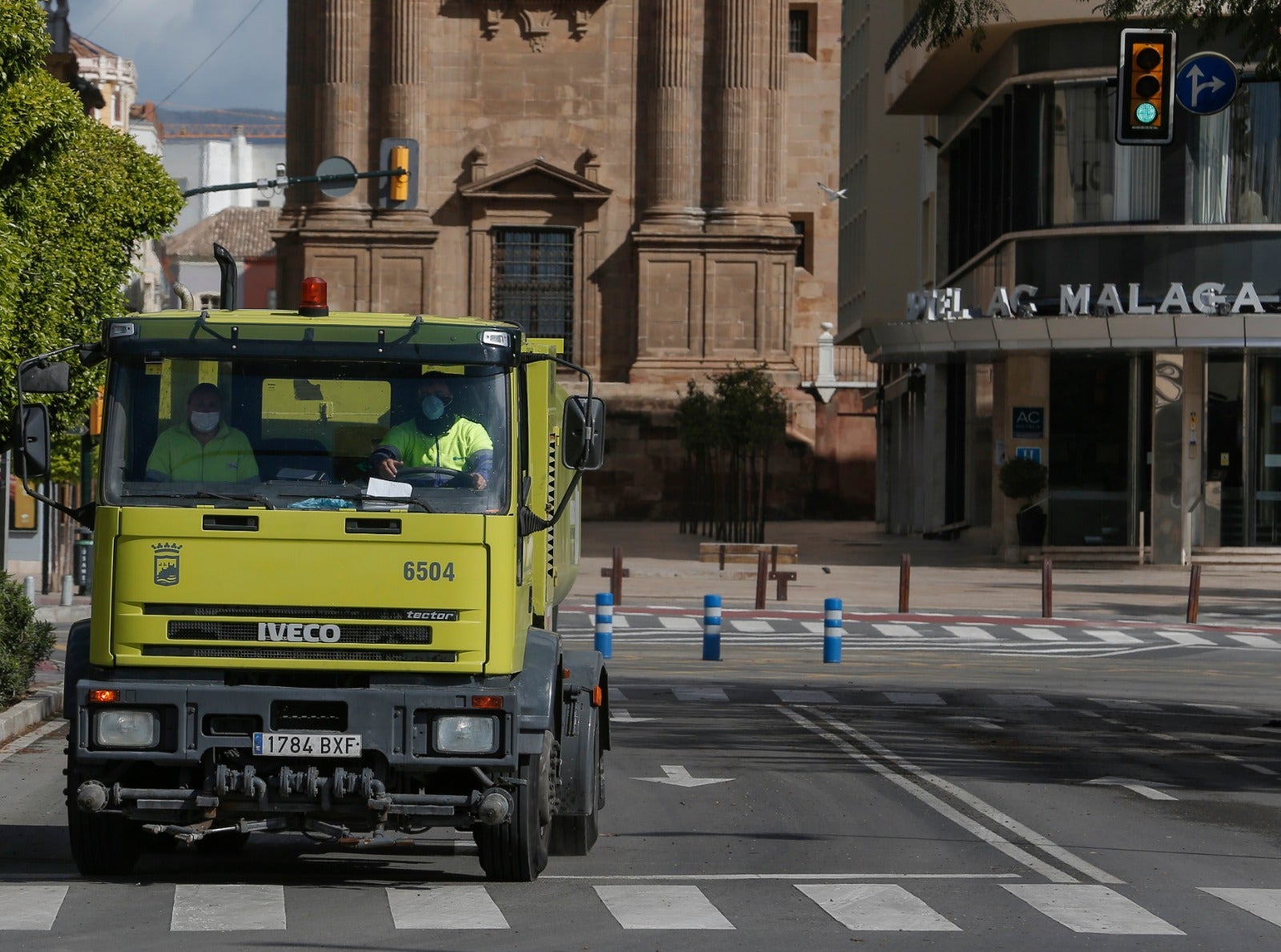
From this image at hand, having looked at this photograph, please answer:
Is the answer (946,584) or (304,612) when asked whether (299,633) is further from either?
(946,584)

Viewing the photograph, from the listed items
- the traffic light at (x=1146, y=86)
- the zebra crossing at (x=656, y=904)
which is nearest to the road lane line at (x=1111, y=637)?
the traffic light at (x=1146, y=86)

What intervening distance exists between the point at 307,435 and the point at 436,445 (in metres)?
0.57

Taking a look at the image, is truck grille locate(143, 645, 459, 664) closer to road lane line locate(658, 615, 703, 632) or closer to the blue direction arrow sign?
the blue direction arrow sign

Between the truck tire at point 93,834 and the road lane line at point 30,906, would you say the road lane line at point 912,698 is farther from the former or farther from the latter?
the road lane line at point 30,906

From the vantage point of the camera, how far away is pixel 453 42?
217 feet

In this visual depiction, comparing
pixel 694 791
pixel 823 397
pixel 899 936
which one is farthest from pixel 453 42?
pixel 899 936

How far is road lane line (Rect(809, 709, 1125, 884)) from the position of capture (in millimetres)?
11281

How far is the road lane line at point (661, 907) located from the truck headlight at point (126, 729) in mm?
2116

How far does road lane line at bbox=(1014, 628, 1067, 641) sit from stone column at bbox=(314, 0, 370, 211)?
125ft

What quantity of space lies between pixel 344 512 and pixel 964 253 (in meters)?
44.0

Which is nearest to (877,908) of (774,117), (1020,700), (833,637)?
(1020,700)

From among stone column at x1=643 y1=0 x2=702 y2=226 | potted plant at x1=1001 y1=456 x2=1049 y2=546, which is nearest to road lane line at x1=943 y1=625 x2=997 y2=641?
potted plant at x1=1001 y1=456 x2=1049 y2=546

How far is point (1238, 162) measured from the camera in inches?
1657

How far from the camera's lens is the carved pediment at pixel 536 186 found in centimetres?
6612
